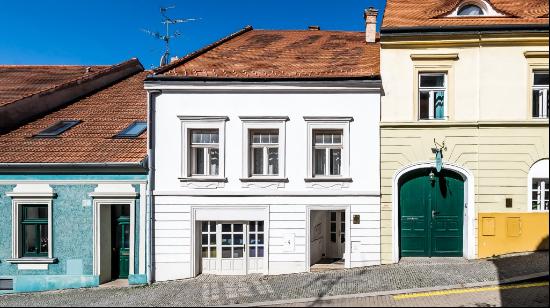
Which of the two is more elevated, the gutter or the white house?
the gutter

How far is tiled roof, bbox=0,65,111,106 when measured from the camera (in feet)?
52.1

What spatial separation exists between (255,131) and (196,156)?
6.46ft

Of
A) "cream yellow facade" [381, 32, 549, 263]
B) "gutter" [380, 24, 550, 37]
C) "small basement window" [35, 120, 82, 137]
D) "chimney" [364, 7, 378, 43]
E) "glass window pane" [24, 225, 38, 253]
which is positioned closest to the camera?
"gutter" [380, 24, 550, 37]

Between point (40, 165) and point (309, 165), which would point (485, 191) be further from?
point (40, 165)

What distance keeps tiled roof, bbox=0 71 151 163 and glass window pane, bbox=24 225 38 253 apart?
2.08 m

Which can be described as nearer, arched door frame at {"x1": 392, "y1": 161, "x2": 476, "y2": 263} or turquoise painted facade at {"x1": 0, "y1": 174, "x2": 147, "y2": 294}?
arched door frame at {"x1": 392, "y1": 161, "x2": 476, "y2": 263}

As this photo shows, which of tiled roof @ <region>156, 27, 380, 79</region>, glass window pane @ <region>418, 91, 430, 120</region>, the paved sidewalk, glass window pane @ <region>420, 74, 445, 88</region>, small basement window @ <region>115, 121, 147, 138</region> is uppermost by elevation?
tiled roof @ <region>156, 27, 380, 79</region>

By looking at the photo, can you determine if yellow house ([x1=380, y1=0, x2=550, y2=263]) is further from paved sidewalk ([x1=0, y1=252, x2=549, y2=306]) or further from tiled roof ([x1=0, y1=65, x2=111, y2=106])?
tiled roof ([x1=0, y1=65, x2=111, y2=106])

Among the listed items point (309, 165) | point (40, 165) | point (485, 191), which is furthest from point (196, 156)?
point (485, 191)

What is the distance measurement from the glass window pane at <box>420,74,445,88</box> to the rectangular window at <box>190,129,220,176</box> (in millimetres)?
6324

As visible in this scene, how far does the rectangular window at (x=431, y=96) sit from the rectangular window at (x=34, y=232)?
11.7m

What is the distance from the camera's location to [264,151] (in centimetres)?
1278

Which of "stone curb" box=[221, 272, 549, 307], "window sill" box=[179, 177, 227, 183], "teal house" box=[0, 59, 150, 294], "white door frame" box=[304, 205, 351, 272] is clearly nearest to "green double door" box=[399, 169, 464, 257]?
"white door frame" box=[304, 205, 351, 272]

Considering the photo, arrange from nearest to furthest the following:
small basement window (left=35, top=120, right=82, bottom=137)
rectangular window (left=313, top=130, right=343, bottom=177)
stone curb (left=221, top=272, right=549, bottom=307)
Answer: stone curb (left=221, top=272, right=549, bottom=307) → rectangular window (left=313, top=130, right=343, bottom=177) → small basement window (left=35, top=120, right=82, bottom=137)
